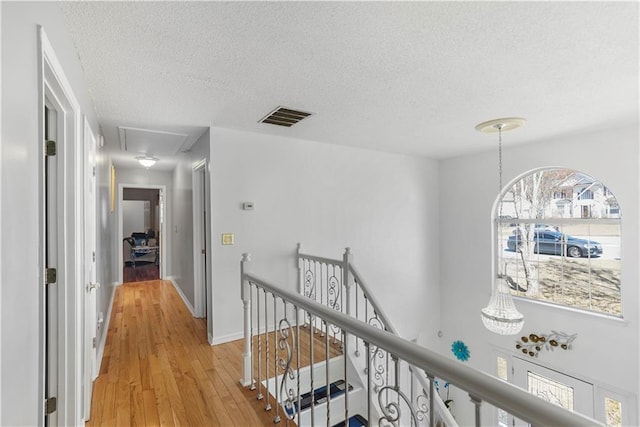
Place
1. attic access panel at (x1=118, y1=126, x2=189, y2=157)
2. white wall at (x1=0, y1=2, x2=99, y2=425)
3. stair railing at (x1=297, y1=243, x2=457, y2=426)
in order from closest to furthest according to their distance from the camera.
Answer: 1. white wall at (x1=0, y1=2, x2=99, y2=425)
2. stair railing at (x1=297, y1=243, x2=457, y2=426)
3. attic access panel at (x1=118, y1=126, x2=189, y2=157)

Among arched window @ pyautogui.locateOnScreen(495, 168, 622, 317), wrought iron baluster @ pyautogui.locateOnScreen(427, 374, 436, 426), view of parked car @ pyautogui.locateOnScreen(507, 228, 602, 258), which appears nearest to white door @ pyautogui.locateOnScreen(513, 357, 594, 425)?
arched window @ pyautogui.locateOnScreen(495, 168, 622, 317)

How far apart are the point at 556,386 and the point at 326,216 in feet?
13.0

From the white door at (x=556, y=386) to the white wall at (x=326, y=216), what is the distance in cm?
144

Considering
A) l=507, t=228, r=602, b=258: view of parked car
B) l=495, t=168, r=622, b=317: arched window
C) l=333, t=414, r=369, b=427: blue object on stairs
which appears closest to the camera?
l=333, t=414, r=369, b=427: blue object on stairs

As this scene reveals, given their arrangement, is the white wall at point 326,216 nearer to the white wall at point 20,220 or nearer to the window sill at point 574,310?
the window sill at point 574,310

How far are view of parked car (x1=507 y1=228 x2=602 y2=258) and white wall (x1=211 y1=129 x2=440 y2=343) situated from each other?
135 cm

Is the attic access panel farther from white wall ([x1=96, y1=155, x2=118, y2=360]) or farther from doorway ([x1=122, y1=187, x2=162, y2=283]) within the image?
doorway ([x1=122, y1=187, x2=162, y2=283])

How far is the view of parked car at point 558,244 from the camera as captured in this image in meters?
4.13

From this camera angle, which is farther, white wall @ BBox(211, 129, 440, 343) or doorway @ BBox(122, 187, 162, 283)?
doorway @ BBox(122, 187, 162, 283)

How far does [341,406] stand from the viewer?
2.92 meters

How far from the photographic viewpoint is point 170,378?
2.59m

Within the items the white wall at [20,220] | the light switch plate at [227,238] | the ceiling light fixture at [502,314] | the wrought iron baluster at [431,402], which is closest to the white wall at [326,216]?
the light switch plate at [227,238]

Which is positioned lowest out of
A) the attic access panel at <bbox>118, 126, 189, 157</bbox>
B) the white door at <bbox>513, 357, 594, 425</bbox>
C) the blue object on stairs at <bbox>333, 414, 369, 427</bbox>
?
the white door at <bbox>513, 357, 594, 425</bbox>

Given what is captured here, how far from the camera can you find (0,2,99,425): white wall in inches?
31.9
